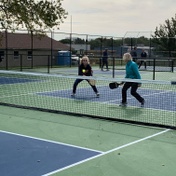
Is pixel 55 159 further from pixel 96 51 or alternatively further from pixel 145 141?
pixel 96 51

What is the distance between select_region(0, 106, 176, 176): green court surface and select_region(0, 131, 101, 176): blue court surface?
0.75 feet

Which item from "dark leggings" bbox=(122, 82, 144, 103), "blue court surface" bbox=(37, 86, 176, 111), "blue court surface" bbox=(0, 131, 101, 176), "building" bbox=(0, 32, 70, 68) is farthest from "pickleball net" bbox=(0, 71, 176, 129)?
"building" bbox=(0, 32, 70, 68)

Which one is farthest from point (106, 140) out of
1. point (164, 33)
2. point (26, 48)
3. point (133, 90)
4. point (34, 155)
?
point (164, 33)

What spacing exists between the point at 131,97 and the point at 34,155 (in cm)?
745

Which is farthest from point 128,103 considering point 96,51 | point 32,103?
point 96,51

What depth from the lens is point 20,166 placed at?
5.90 metres

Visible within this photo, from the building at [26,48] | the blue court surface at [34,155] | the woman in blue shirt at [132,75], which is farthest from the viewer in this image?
the building at [26,48]

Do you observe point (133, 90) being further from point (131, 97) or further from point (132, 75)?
point (131, 97)

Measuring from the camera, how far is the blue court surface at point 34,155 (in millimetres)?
5762

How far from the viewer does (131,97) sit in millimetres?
13484

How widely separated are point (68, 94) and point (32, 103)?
96.8 inches

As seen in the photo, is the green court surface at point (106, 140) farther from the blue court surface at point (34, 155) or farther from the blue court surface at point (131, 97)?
the blue court surface at point (131, 97)

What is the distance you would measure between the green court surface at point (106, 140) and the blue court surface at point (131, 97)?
2915mm

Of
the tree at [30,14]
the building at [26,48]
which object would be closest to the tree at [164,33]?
the building at [26,48]
